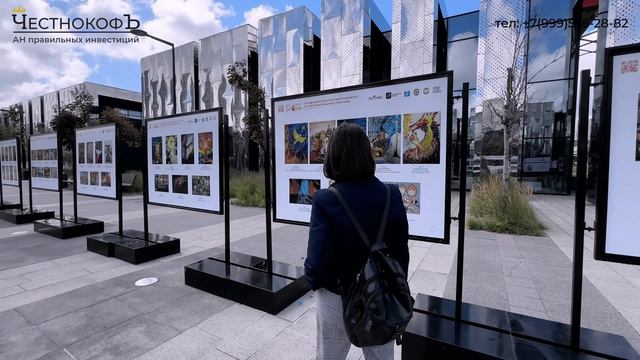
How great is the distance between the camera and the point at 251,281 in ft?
12.2

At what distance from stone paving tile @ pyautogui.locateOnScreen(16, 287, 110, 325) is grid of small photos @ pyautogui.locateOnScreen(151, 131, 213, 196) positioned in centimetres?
177

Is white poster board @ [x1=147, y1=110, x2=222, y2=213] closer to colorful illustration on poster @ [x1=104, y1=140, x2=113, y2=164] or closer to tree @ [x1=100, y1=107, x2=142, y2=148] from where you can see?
colorful illustration on poster @ [x1=104, y1=140, x2=113, y2=164]

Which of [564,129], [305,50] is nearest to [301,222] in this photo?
[564,129]

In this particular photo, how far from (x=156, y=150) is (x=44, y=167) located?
18.2ft

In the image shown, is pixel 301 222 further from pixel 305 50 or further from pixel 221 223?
pixel 305 50

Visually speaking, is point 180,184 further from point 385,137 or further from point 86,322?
point 385,137

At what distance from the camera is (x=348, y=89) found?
3078mm

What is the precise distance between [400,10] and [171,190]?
46.4ft

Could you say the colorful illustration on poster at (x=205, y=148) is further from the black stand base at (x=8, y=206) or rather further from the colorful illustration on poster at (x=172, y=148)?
the black stand base at (x=8, y=206)

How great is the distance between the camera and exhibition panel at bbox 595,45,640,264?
208 cm

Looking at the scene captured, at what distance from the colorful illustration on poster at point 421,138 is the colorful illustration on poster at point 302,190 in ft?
3.62


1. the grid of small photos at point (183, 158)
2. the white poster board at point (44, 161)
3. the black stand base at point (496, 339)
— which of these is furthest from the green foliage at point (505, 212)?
the white poster board at point (44, 161)

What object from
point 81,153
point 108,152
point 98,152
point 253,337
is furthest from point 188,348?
point 81,153

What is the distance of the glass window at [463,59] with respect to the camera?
16734 mm
